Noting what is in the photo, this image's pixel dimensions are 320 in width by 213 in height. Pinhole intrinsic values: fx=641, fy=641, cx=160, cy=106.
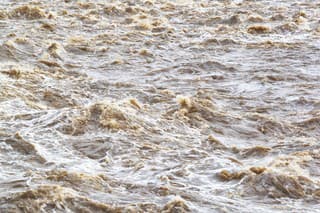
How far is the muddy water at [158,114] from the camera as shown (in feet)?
17.4

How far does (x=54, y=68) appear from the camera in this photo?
9305 millimetres

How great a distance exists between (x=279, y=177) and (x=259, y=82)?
362 centimetres

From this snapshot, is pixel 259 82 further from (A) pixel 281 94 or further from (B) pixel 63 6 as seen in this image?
(B) pixel 63 6

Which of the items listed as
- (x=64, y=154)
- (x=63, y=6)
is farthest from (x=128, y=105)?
(x=63, y=6)

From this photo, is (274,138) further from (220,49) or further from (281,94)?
(220,49)

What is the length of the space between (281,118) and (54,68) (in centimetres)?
358

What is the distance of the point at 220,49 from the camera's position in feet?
35.8

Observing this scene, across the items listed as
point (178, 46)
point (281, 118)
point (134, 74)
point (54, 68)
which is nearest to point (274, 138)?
point (281, 118)

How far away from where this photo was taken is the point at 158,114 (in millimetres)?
7383

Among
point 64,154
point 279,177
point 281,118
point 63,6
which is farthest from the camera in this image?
point 63,6

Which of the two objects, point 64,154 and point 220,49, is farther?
point 220,49

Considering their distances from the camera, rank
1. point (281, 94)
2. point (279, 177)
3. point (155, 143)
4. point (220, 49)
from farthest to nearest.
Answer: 1. point (220, 49)
2. point (281, 94)
3. point (155, 143)
4. point (279, 177)

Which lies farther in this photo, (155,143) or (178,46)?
(178,46)

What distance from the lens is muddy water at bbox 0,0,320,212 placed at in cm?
529
